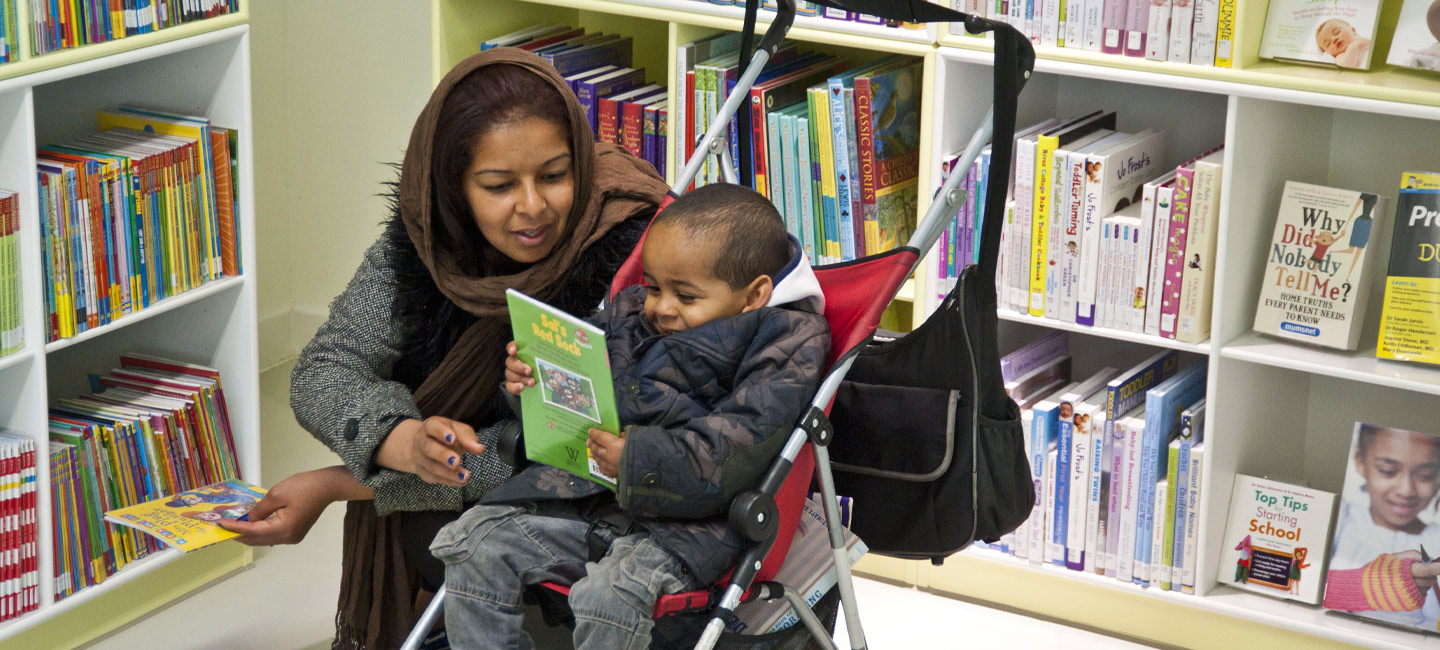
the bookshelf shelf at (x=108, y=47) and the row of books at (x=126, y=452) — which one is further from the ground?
the bookshelf shelf at (x=108, y=47)

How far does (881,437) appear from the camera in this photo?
205cm

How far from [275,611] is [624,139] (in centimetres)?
121

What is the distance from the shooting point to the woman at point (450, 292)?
7.15 feet

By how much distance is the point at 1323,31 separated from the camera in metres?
2.55

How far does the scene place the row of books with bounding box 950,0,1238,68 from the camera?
2568 mm

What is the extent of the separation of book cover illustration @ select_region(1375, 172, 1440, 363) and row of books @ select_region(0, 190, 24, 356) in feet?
7.66

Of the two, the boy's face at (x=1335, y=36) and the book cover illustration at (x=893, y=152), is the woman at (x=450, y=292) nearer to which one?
the book cover illustration at (x=893, y=152)

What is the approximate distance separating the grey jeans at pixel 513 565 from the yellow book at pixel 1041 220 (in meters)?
1.22

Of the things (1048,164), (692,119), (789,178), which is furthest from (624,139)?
(1048,164)

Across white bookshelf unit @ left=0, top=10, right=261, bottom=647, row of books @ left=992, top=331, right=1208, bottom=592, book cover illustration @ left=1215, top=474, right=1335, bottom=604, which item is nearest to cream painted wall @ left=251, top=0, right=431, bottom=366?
white bookshelf unit @ left=0, top=10, right=261, bottom=647

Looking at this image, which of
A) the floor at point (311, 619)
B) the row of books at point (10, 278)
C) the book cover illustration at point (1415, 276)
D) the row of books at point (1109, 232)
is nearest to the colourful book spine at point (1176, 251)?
the row of books at point (1109, 232)

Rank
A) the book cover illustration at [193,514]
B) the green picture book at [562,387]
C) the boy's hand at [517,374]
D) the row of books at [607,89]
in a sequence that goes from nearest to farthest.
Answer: the green picture book at [562,387]
the boy's hand at [517,374]
the book cover illustration at [193,514]
the row of books at [607,89]

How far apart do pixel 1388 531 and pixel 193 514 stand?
206cm

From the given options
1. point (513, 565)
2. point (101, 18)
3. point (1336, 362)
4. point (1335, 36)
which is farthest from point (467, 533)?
point (1335, 36)
